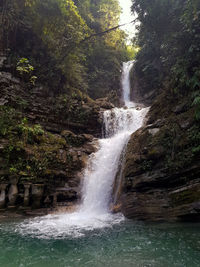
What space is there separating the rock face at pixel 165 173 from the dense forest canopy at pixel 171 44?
5.00 ft

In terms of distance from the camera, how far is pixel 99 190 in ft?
32.0

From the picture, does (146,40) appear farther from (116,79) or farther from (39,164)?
(39,164)

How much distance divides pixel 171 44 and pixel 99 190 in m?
9.23

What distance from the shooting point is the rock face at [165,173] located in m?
6.75

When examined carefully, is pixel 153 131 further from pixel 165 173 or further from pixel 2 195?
pixel 2 195

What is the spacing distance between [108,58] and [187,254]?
22232 millimetres

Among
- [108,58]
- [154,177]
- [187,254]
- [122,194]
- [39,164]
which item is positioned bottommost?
[187,254]

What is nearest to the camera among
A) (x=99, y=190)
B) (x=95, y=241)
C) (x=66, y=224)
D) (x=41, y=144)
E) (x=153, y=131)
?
(x=95, y=241)

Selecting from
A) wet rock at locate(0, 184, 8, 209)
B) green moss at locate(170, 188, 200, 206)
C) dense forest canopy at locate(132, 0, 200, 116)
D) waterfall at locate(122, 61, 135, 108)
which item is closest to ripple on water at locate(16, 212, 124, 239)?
wet rock at locate(0, 184, 8, 209)

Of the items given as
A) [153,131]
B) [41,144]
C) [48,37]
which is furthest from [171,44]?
[41,144]

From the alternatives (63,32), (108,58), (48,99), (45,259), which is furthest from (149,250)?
(108,58)

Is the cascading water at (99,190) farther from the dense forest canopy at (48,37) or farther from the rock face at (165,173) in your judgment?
the dense forest canopy at (48,37)

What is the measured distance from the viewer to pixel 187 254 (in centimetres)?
434

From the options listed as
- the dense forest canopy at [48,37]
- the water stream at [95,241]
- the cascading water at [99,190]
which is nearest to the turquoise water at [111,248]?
the water stream at [95,241]
